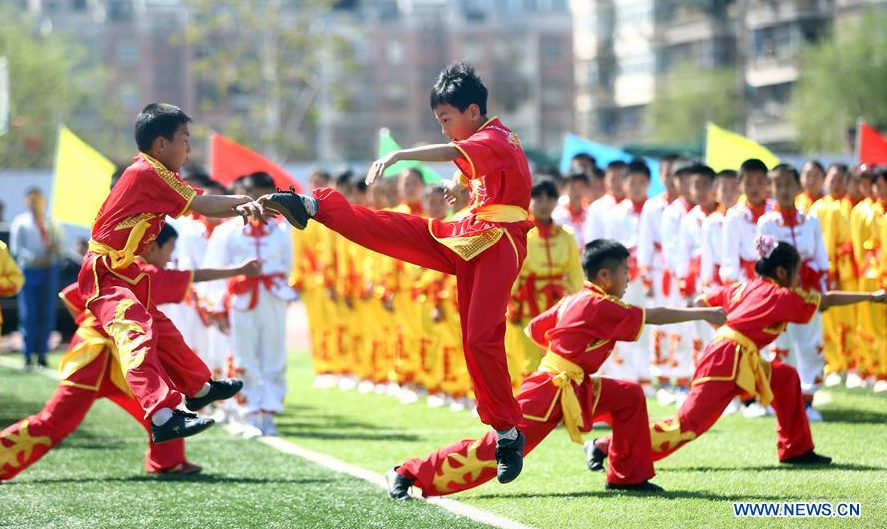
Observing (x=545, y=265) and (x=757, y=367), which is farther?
(x=545, y=265)

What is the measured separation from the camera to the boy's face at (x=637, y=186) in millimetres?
14328

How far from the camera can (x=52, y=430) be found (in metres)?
9.34

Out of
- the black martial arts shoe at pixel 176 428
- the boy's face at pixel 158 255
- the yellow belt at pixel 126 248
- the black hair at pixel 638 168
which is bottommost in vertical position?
the black martial arts shoe at pixel 176 428

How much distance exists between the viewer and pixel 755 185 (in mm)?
12195

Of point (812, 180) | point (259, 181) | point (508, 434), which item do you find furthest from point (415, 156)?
point (812, 180)

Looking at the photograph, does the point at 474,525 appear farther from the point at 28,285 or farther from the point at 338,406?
the point at 28,285

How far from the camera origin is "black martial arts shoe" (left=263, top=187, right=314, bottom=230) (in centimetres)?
757

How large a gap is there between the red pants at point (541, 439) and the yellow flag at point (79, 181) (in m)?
5.40

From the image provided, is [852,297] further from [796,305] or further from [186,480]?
[186,480]

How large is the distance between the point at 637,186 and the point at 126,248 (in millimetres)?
7025

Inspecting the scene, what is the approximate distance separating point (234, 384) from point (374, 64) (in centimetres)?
8103

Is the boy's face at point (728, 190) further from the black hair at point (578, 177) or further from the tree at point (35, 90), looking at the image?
the tree at point (35, 90)

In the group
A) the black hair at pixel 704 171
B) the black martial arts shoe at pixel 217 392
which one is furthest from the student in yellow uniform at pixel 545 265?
the black martial arts shoe at pixel 217 392

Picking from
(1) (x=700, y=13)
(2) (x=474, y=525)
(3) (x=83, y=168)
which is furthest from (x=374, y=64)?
(2) (x=474, y=525)
